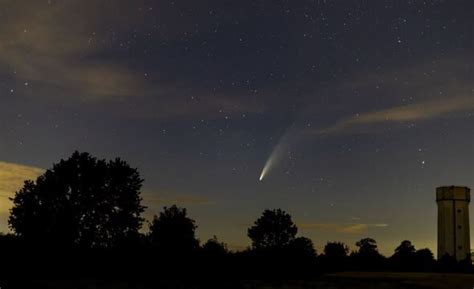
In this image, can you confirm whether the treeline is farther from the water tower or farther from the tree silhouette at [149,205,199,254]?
the water tower

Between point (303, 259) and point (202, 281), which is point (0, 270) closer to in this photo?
point (202, 281)

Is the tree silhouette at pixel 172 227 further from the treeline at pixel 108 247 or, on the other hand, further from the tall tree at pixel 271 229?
the tall tree at pixel 271 229

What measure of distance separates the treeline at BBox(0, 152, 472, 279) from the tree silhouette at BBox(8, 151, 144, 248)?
0.09 meters

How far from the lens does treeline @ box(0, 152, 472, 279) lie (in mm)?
38594

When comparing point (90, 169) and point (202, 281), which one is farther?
point (90, 169)

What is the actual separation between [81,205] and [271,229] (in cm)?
5093

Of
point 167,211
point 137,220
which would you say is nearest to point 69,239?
point 137,220

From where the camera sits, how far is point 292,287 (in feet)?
104

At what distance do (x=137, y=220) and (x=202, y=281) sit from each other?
28.5 metres

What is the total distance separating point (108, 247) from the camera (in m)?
49.4

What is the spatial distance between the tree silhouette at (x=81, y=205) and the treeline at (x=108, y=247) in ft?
0.31

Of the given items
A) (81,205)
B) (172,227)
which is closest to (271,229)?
(172,227)

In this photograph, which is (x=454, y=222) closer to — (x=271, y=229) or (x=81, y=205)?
(x=271, y=229)

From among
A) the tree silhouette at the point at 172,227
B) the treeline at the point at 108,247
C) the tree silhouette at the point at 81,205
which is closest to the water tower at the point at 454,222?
the treeline at the point at 108,247
